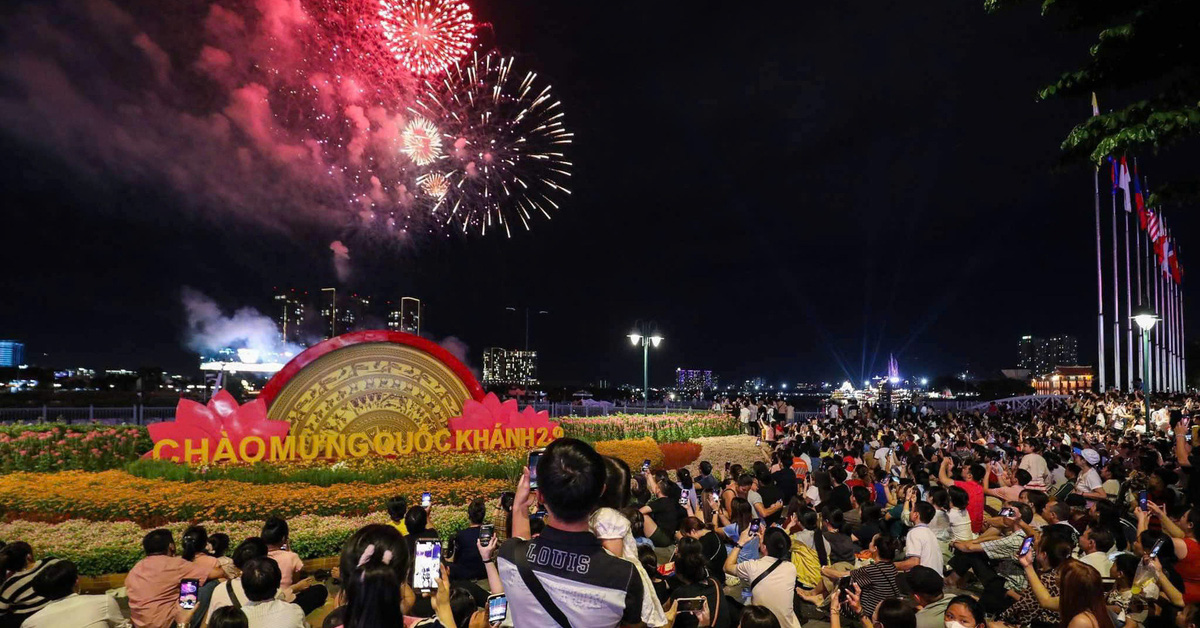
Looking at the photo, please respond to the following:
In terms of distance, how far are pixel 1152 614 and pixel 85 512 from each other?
13.5 meters

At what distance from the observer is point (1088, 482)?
33.8ft

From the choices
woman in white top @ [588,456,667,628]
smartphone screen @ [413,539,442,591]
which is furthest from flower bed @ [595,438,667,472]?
woman in white top @ [588,456,667,628]

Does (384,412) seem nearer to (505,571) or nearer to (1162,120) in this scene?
(505,571)

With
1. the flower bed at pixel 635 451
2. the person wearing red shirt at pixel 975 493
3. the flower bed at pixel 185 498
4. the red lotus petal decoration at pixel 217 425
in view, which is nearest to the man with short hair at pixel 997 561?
the person wearing red shirt at pixel 975 493

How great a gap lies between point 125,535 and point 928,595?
10.1m

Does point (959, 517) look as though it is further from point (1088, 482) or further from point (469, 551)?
point (469, 551)

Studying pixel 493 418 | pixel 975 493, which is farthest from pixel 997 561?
pixel 493 418

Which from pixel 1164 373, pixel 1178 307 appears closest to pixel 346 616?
pixel 1164 373

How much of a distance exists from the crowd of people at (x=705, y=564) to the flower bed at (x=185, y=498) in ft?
5.61

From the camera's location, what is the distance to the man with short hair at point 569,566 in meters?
2.70

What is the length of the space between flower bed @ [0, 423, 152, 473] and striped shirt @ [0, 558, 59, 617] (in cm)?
1261

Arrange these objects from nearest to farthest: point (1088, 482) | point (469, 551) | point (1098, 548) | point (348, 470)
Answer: point (1098, 548), point (469, 551), point (1088, 482), point (348, 470)

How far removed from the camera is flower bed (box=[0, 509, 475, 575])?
8.43 metres

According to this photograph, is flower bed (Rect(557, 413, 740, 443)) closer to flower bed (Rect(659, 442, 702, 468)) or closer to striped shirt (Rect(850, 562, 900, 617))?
flower bed (Rect(659, 442, 702, 468))
